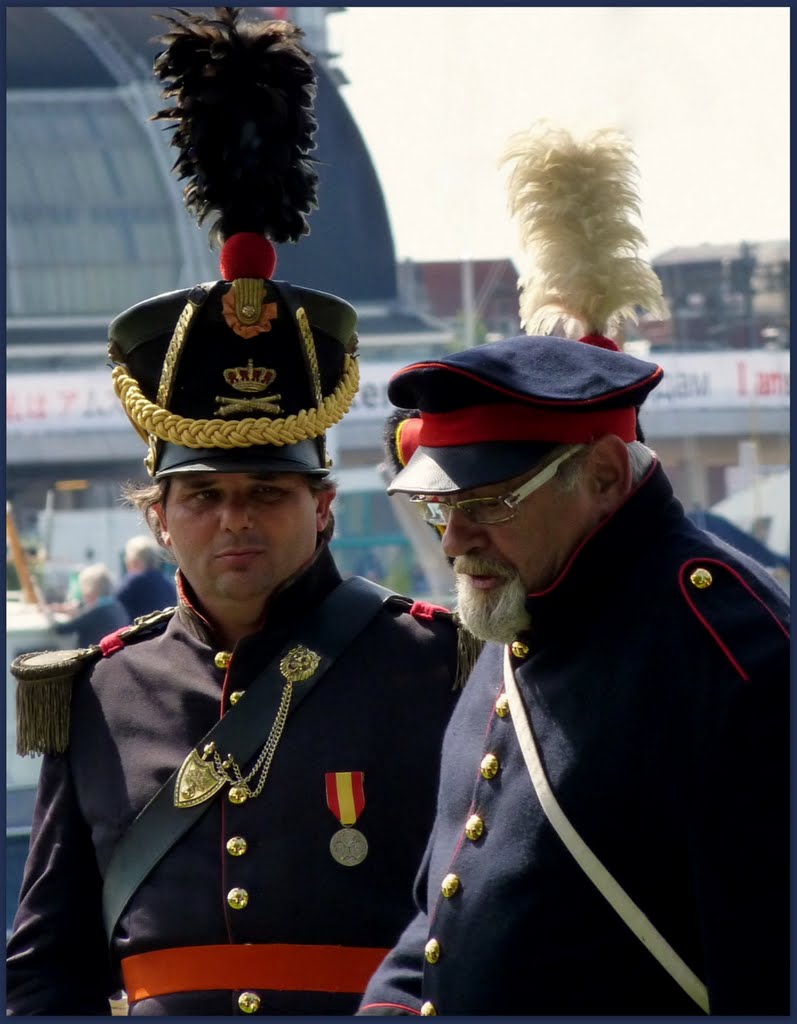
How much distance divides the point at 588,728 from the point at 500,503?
0.37m

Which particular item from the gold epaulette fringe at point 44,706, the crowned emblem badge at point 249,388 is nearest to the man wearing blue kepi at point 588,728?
the crowned emblem badge at point 249,388

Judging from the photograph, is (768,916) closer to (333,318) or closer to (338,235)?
(333,318)

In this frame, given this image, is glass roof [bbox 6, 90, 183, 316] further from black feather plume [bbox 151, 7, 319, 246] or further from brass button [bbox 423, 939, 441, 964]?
brass button [bbox 423, 939, 441, 964]

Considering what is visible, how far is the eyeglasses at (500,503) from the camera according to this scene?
2.65m

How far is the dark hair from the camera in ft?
11.2

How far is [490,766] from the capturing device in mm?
2707

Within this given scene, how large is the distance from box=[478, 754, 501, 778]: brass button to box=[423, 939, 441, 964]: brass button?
266 mm

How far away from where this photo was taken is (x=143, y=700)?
11.4 feet

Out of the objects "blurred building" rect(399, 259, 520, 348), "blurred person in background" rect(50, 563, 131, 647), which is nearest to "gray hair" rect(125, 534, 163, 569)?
"blurred person in background" rect(50, 563, 131, 647)

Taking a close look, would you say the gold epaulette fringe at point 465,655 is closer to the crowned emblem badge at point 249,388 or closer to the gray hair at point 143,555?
the crowned emblem badge at point 249,388

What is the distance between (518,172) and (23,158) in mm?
20920

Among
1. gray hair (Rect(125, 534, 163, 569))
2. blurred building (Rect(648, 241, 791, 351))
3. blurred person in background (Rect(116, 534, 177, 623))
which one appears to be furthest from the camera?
blurred building (Rect(648, 241, 791, 351))

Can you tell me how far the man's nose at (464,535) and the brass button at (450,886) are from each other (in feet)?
1.63

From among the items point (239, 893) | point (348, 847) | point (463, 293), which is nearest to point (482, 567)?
point (348, 847)
